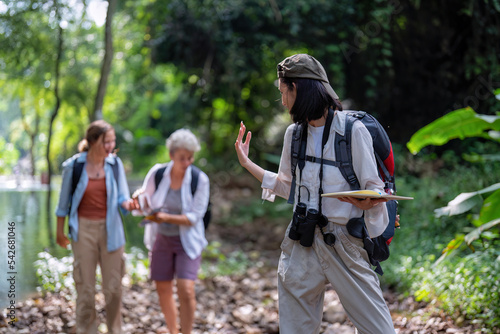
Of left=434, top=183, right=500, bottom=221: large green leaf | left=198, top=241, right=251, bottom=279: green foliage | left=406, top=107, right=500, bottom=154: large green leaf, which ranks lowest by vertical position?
left=198, top=241, right=251, bottom=279: green foliage

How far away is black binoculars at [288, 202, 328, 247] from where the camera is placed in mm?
2619

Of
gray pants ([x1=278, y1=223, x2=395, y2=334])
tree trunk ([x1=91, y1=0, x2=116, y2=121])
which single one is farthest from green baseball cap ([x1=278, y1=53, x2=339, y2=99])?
tree trunk ([x1=91, y1=0, x2=116, y2=121])

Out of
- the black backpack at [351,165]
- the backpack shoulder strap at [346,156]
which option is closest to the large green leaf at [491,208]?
the black backpack at [351,165]

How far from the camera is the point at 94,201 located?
4.25 metres

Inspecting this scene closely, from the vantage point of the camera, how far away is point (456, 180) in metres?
7.70

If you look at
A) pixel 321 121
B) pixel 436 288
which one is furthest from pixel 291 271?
pixel 436 288

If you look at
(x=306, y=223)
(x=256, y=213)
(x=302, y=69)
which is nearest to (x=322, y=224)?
(x=306, y=223)

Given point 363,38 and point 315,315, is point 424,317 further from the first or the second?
point 363,38

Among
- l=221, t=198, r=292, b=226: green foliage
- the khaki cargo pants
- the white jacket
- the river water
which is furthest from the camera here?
l=221, t=198, r=292, b=226: green foliage

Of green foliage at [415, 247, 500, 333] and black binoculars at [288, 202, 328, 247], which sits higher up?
black binoculars at [288, 202, 328, 247]

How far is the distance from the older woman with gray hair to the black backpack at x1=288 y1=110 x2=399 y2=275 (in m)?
1.96

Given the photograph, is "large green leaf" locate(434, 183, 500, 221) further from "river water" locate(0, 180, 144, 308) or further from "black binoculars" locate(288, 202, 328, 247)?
"river water" locate(0, 180, 144, 308)

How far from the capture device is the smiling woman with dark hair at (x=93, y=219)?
4176mm

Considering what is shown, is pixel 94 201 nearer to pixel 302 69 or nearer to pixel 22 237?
pixel 22 237
